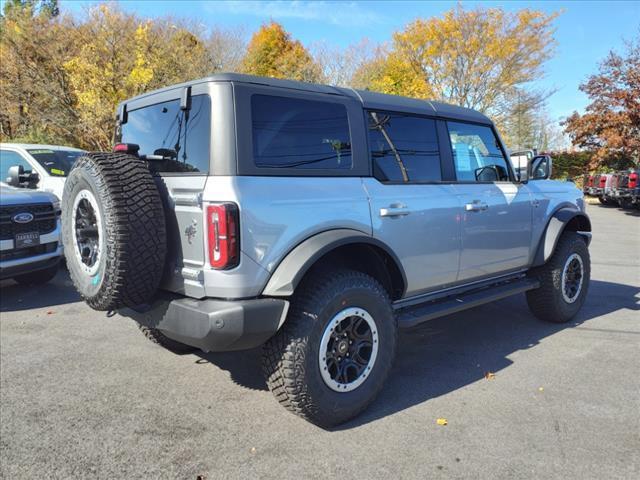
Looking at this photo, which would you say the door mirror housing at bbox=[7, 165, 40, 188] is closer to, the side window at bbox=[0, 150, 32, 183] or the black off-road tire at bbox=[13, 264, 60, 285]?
the side window at bbox=[0, 150, 32, 183]

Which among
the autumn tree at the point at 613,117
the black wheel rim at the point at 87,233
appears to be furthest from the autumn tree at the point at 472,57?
the black wheel rim at the point at 87,233

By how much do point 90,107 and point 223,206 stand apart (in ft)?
51.0

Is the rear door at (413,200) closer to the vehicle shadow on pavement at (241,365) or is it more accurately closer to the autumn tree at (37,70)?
the vehicle shadow on pavement at (241,365)

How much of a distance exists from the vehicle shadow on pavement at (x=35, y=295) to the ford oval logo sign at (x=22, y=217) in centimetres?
101

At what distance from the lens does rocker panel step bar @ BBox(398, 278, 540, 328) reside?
351 centimetres

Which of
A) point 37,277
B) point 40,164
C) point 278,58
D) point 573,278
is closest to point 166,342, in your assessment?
point 37,277

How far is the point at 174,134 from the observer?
3.11 m

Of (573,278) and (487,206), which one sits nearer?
(487,206)

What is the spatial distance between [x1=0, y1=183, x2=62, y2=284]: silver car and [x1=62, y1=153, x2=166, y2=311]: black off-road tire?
3.49m

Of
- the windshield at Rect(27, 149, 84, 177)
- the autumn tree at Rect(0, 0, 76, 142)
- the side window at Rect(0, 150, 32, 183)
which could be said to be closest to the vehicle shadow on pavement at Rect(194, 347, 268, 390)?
the windshield at Rect(27, 149, 84, 177)

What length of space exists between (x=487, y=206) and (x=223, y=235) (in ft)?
8.10

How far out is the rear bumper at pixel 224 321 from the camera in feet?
8.52

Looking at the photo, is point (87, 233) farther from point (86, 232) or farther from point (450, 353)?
point (450, 353)

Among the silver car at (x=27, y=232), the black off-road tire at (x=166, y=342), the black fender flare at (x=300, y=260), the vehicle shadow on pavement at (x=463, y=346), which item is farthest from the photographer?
the silver car at (x=27, y=232)
